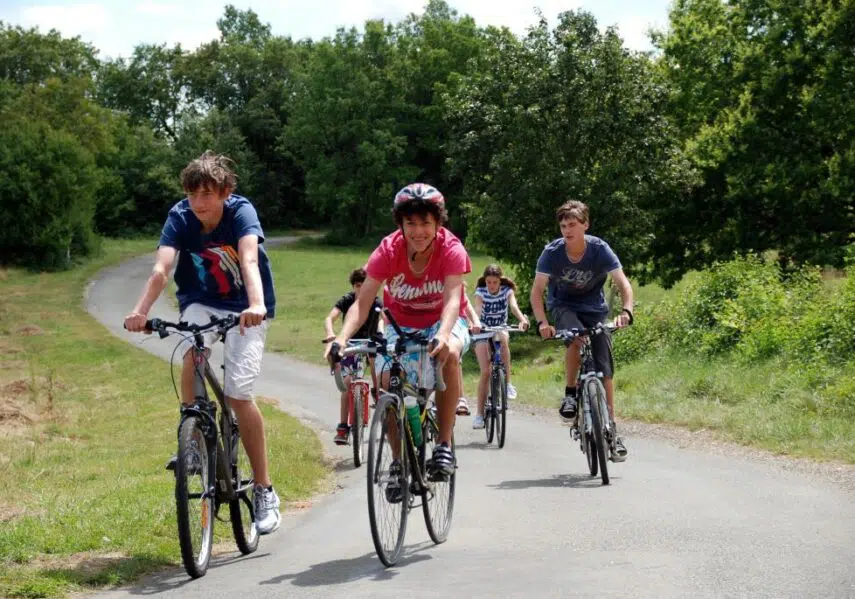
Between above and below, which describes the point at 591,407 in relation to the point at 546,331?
below

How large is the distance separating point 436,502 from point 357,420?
4555 mm

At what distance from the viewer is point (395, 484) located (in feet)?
21.4

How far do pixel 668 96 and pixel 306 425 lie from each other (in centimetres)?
2028

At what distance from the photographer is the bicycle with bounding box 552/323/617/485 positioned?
9.37 metres

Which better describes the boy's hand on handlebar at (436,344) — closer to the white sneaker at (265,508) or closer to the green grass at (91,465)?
the white sneaker at (265,508)

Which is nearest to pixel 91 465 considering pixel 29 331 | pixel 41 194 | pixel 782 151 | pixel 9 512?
pixel 9 512

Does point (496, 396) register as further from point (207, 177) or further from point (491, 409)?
point (207, 177)

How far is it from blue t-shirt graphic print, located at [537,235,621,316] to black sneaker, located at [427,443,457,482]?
3026 mm

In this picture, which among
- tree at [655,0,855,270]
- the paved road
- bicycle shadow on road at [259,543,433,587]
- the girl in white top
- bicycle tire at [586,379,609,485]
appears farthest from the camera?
tree at [655,0,855,270]

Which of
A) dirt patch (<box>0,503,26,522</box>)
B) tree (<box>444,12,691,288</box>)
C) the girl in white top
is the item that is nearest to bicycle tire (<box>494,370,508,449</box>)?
the girl in white top

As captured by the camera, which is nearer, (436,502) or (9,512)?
(436,502)

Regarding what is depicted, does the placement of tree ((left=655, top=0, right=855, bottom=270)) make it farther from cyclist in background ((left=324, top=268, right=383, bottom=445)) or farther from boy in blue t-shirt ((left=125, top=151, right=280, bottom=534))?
boy in blue t-shirt ((left=125, top=151, right=280, bottom=534))

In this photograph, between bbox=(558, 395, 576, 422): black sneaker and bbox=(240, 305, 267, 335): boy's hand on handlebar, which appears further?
bbox=(558, 395, 576, 422): black sneaker

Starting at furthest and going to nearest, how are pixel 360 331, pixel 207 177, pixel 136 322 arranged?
pixel 360 331 < pixel 207 177 < pixel 136 322
